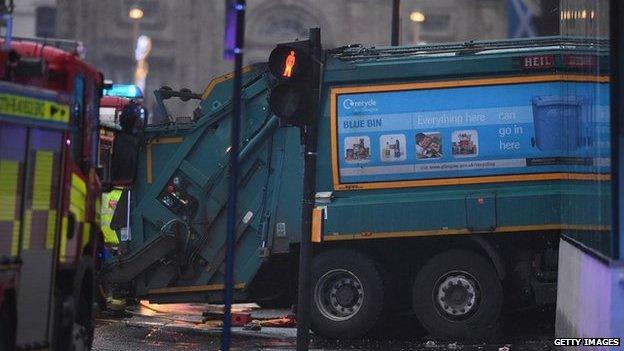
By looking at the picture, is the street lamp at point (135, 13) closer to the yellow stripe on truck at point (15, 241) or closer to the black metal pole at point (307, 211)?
the black metal pole at point (307, 211)

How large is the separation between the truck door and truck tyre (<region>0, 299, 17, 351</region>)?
0.07 meters

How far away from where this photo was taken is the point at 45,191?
9.21 meters

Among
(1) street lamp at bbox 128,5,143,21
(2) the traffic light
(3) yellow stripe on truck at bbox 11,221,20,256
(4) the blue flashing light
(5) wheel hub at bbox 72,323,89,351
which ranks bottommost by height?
(5) wheel hub at bbox 72,323,89,351

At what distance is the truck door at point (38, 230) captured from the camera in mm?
8891

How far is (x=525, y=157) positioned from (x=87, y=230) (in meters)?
6.69

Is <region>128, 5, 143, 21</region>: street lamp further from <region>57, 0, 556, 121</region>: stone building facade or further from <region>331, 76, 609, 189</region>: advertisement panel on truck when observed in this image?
<region>331, 76, 609, 189</region>: advertisement panel on truck

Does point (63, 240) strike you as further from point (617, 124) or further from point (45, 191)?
point (617, 124)

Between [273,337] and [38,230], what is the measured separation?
760 centimetres

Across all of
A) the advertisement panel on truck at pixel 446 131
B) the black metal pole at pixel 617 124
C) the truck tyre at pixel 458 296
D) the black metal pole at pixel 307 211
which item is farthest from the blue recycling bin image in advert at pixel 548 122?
the black metal pole at pixel 617 124

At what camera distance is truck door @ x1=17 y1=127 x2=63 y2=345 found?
29.2ft

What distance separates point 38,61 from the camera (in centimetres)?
915

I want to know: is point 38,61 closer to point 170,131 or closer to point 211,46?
point 170,131

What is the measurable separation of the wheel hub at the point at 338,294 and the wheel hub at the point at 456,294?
0.96m

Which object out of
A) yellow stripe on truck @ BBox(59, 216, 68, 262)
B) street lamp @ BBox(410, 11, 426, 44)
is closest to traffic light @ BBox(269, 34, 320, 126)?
yellow stripe on truck @ BBox(59, 216, 68, 262)
